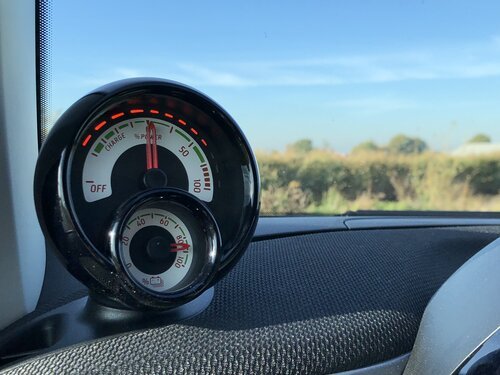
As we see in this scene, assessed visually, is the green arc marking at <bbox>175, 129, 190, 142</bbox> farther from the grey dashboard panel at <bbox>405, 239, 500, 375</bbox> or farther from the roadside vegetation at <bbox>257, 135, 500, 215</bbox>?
the roadside vegetation at <bbox>257, 135, 500, 215</bbox>

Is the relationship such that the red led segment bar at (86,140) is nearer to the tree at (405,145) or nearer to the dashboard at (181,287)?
the dashboard at (181,287)

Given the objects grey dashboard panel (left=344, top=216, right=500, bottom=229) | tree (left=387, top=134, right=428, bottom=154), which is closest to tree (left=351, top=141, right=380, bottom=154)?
tree (left=387, top=134, right=428, bottom=154)

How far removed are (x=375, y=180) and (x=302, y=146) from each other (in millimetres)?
A: 514

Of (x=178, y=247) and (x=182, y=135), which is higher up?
(x=182, y=135)

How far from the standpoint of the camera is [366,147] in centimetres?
473

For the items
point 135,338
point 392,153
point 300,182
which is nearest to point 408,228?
point 300,182

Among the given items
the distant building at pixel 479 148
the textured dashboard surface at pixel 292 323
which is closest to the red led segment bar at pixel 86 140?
the textured dashboard surface at pixel 292 323

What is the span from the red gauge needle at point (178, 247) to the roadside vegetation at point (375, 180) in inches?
42.7

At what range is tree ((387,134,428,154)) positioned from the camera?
206 inches

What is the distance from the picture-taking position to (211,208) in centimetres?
141

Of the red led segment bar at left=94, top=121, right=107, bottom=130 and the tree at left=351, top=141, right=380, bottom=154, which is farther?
the tree at left=351, top=141, right=380, bottom=154

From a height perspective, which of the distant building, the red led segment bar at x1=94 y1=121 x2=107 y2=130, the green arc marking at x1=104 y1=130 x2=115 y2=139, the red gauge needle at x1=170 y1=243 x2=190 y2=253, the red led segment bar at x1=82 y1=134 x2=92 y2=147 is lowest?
the red gauge needle at x1=170 y1=243 x2=190 y2=253

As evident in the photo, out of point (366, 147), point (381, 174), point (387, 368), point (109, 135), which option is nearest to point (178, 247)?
point (109, 135)

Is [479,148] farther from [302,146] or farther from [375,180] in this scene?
[302,146]
